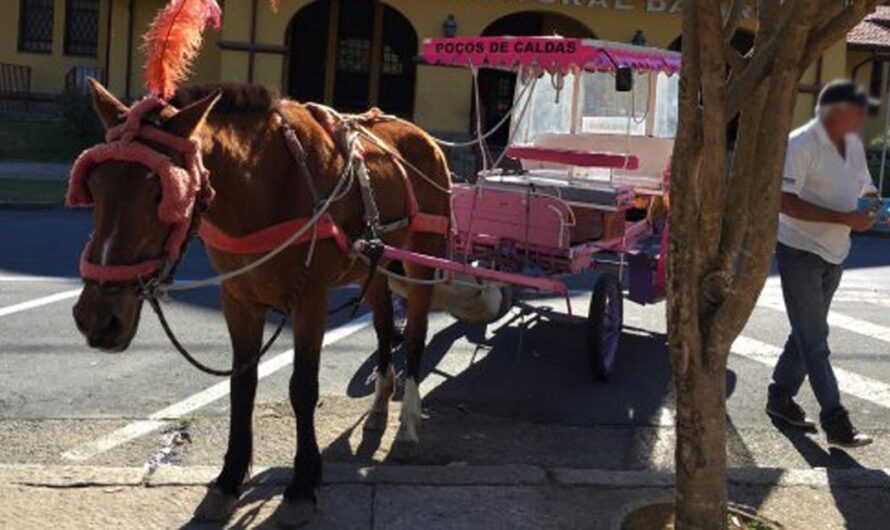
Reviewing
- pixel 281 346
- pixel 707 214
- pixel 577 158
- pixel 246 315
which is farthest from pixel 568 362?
pixel 707 214

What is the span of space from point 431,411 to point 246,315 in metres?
2.13

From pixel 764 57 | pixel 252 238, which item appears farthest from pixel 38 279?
A: pixel 764 57

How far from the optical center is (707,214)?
4.17 m

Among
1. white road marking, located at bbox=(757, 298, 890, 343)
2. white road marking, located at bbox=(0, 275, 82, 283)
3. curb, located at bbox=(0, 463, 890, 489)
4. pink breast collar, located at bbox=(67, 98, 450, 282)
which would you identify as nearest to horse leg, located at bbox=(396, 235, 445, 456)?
curb, located at bbox=(0, 463, 890, 489)

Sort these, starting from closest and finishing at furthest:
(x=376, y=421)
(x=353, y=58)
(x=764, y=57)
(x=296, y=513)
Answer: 1. (x=764, y=57)
2. (x=296, y=513)
3. (x=376, y=421)
4. (x=353, y=58)

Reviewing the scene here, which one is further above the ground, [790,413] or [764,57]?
[764,57]

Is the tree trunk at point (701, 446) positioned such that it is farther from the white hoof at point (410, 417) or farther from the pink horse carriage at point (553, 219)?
the pink horse carriage at point (553, 219)

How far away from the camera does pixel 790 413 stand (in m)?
6.75

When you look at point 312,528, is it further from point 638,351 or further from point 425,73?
point 425,73

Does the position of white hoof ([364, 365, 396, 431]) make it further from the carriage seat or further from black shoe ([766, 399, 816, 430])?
the carriage seat

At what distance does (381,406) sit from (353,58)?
2132 centimetres

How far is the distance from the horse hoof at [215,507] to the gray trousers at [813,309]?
340cm

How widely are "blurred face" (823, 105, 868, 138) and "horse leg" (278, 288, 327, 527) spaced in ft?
7.79

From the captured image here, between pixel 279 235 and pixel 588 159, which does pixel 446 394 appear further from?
pixel 279 235
